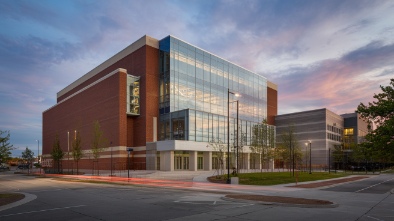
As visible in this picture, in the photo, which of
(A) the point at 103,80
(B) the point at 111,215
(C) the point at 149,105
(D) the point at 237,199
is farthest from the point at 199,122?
(B) the point at 111,215

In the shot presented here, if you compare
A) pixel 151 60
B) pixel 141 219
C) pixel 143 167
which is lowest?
pixel 143 167

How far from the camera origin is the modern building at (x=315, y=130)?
95500mm

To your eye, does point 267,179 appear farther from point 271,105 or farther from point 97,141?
point 271,105

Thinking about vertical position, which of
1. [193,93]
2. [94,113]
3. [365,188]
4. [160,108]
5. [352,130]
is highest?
[193,93]

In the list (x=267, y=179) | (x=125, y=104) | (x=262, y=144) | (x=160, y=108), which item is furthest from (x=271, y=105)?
(x=267, y=179)

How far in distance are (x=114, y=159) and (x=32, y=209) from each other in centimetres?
4806

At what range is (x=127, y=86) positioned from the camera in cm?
6334

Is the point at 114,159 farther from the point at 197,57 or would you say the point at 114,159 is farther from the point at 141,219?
the point at 141,219

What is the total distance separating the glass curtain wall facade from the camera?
61531mm

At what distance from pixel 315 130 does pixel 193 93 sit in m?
48.3

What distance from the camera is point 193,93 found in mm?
68250

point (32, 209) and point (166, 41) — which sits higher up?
point (166, 41)

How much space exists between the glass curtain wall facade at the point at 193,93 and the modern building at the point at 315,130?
28.0 metres

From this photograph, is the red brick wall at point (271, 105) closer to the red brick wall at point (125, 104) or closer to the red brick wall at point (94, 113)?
the red brick wall at point (125, 104)
